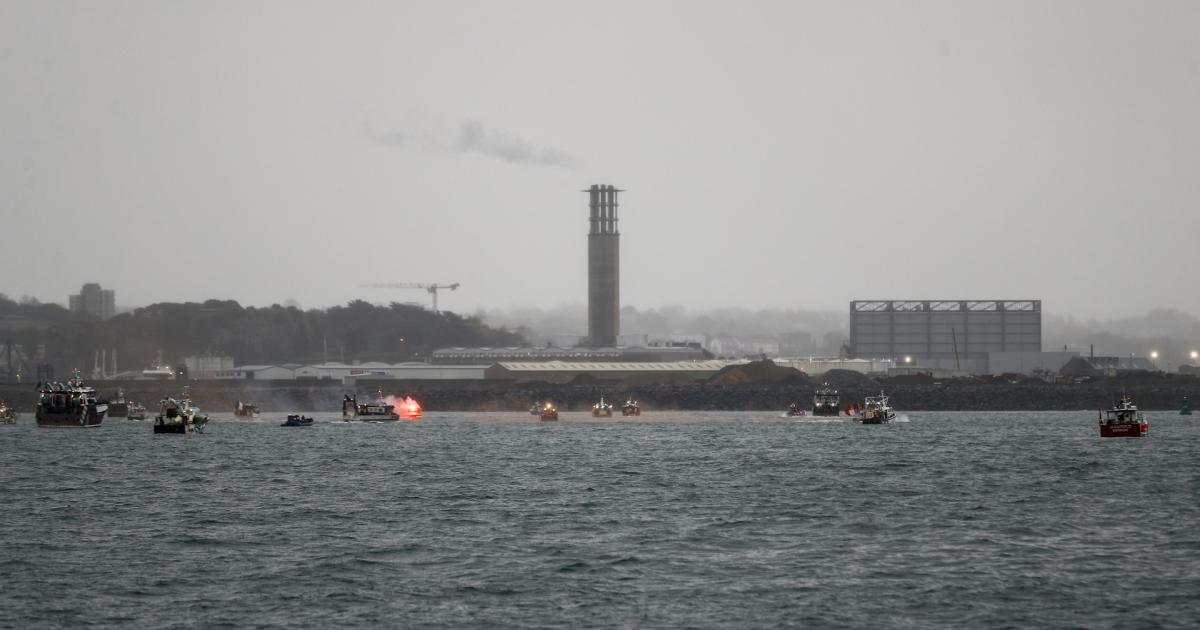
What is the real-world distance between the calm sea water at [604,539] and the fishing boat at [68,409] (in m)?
63.8

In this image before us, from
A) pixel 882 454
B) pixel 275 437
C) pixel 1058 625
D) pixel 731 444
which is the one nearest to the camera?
pixel 1058 625

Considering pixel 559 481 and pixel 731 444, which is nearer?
pixel 559 481

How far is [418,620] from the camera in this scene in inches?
1697

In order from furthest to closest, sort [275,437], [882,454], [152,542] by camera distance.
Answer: [275,437] → [882,454] → [152,542]

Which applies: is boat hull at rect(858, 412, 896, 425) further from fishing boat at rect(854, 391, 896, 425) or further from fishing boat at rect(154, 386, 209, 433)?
fishing boat at rect(154, 386, 209, 433)

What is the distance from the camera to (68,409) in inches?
6959

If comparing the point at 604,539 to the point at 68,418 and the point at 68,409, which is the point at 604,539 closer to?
the point at 68,409

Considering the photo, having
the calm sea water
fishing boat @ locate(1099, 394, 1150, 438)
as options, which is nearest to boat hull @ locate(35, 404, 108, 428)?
the calm sea water

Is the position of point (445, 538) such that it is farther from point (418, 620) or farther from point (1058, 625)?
point (1058, 625)

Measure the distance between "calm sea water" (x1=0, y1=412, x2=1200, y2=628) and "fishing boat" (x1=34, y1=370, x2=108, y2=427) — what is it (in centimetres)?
6380

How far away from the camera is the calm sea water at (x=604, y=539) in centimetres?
4466

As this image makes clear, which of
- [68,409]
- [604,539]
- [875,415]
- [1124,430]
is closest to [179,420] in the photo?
[68,409]

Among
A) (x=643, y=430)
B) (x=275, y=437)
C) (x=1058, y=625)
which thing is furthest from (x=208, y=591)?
(x=643, y=430)

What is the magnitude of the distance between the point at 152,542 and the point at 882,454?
69837 mm
